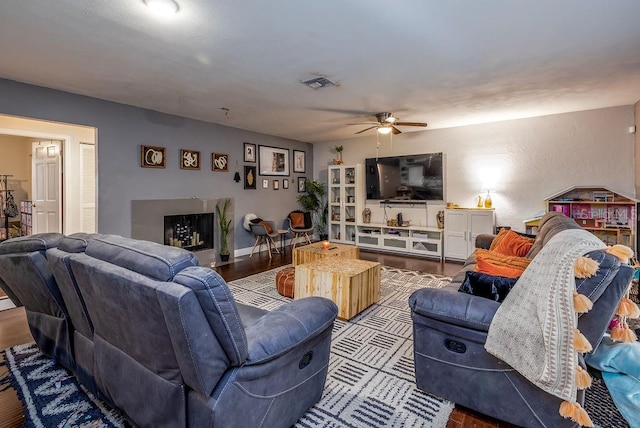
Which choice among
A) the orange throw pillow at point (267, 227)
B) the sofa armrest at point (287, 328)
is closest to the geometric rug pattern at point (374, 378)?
the sofa armrest at point (287, 328)

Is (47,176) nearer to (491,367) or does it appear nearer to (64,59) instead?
(64,59)

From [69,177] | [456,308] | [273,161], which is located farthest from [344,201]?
[456,308]

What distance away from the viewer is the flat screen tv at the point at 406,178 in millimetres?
5832

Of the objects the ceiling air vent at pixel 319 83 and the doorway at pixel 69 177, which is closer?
the ceiling air vent at pixel 319 83

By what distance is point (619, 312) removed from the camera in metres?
1.46

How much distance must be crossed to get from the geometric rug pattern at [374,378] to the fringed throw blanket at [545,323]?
57 cm

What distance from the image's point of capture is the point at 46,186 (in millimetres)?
5156

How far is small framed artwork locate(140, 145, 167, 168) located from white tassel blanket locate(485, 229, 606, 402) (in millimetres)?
4556

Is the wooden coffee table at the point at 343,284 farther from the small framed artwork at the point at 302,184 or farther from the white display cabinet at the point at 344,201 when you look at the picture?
the small framed artwork at the point at 302,184

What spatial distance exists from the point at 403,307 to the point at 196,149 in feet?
12.9

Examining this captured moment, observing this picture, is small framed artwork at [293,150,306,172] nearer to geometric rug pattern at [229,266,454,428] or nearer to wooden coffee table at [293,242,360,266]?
wooden coffee table at [293,242,360,266]

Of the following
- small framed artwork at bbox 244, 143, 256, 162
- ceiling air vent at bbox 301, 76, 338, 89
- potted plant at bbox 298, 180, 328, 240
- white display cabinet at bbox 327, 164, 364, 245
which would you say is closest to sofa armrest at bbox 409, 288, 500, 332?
ceiling air vent at bbox 301, 76, 338, 89

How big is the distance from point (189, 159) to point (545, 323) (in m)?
4.90

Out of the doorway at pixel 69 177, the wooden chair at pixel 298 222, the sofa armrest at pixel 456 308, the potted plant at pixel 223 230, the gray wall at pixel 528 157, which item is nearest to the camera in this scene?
the sofa armrest at pixel 456 308
